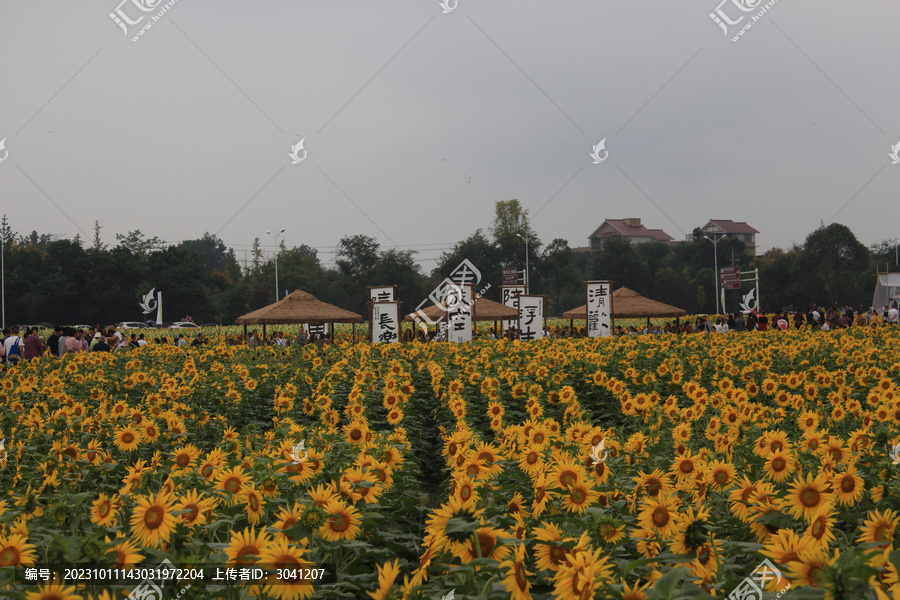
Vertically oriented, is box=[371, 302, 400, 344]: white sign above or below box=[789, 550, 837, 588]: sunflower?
above

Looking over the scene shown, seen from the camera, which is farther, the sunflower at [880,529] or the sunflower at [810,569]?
the sunflower at [880,529]

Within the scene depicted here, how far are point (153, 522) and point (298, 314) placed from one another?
20.2 metres

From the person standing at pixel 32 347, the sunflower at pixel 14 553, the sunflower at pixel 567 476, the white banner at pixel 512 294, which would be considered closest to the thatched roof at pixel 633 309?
the white banner at pixel 512 294

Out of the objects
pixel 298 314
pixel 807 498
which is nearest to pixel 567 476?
pixel 807 498

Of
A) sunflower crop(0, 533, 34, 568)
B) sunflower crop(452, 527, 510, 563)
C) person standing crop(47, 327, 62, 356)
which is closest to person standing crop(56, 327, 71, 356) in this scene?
person standing crop(47, 327, 62, 356)

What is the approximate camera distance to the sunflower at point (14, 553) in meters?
2.08

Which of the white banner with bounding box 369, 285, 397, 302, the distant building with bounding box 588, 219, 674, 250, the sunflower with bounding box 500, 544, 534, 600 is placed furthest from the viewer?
the distant building with bounding box 588, 219, 674, 250

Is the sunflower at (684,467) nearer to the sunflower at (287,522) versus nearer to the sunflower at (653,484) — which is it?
the sunflower at (653,484)

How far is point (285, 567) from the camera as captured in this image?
2.00 meters

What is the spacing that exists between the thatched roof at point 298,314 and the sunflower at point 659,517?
792 inches

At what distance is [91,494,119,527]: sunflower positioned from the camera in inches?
104

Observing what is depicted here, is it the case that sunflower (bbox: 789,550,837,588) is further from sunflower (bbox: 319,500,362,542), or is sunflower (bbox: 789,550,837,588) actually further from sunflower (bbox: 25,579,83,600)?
sunflower (bbox: 25,579,83,600)

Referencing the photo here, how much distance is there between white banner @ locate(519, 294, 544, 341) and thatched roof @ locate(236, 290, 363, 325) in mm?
5668

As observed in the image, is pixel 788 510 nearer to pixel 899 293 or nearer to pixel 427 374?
pixel 427 374
